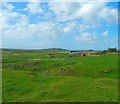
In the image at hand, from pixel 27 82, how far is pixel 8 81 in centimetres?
269

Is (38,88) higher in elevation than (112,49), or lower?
lower

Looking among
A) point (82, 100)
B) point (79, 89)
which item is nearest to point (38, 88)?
point (79, 89)

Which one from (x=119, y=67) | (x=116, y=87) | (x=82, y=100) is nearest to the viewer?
(x=82, y=100)

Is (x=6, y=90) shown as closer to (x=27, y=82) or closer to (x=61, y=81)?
(x=27, y=82)

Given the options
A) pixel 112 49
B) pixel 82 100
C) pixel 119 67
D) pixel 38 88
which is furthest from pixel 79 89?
pixel 112 49

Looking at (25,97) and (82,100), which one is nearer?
(82,100)

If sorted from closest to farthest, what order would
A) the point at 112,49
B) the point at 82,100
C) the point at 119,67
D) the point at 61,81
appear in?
the point at 82,100 → the point at 61,81 → the point at 119,67 → the point at 112,49

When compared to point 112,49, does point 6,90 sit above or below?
below

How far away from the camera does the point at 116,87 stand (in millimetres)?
29359

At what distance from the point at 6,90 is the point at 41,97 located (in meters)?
5.79

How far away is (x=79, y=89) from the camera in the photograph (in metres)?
28.1

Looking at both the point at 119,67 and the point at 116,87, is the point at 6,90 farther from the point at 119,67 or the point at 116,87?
the point at 119,67

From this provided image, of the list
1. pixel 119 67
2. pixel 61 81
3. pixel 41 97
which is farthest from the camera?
pixel 119 67

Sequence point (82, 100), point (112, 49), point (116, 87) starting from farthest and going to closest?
point (112, 49), point (116, 87), point (82, 100)
